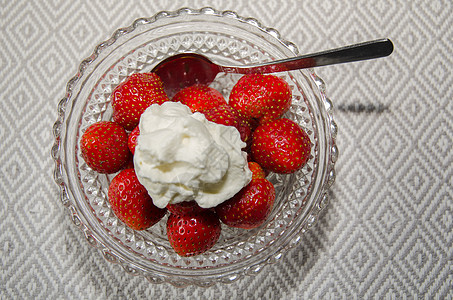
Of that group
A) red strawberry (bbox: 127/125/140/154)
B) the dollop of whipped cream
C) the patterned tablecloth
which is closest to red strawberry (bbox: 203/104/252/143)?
the dollop of whipped cream

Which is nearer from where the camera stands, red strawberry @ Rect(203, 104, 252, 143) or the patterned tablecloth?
red strawberry @ Rect(203, 104, 252, 143)

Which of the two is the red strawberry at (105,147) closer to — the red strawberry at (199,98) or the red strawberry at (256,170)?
the red strawberry at (199,98)

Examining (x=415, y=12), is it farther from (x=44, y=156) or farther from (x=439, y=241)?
(x=44, y=156)

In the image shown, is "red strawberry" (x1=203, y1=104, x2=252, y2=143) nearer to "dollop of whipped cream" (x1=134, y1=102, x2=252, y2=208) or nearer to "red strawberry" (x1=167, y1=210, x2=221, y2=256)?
"dollop of whipped cream" (x1=134, y1=102, x2=252, y2=208)

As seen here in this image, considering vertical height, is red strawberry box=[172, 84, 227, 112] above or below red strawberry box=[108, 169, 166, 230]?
above

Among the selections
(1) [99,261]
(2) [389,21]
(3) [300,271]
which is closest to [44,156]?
(1) [99,261]

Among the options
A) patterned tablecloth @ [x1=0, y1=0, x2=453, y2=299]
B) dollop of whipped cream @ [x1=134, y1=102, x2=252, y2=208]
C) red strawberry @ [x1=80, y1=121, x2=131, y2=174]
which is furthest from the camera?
patterned tablecloth @ [x1=0, y1=0, x2=453, y2=299]
